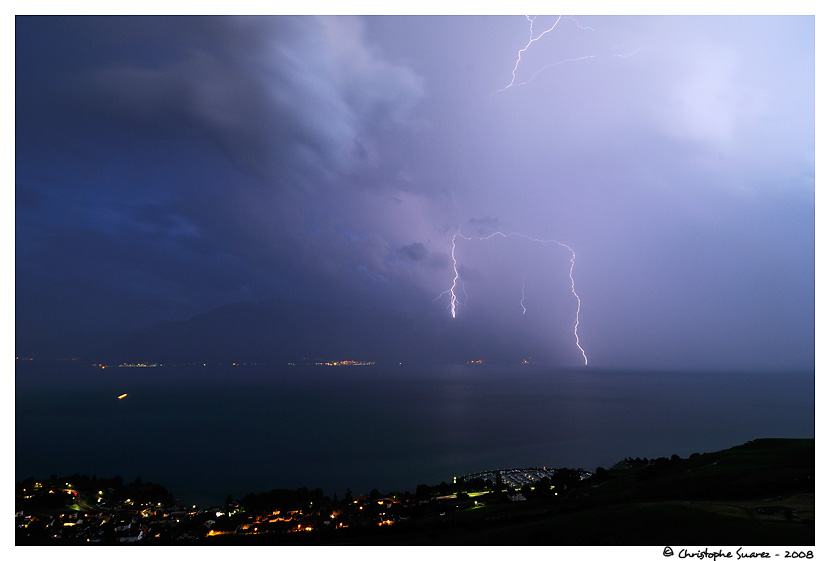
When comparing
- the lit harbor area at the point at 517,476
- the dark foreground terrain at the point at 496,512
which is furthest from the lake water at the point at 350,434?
the dark foreground terrain at the point at 496,512

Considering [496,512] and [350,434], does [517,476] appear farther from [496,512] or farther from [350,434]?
[350,434]

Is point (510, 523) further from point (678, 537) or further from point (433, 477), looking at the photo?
point (433, 477)

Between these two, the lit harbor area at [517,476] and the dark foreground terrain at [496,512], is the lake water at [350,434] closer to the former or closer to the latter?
the lit harbor area at [517,476]

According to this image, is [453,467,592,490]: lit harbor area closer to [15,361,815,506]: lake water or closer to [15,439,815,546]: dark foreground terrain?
[15,439,815,546]: dark foreground terrain

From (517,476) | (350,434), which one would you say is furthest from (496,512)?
(350,434)

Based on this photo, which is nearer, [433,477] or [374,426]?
[433,477]
